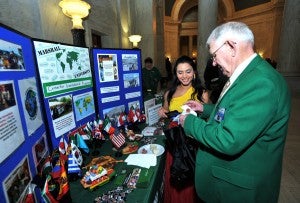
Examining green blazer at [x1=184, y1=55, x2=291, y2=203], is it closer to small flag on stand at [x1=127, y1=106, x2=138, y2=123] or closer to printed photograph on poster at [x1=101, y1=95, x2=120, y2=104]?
small flag on stand at [x1=127, y1=106, x2=138, y2=123]

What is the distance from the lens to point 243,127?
95cm

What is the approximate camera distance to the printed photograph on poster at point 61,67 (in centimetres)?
154

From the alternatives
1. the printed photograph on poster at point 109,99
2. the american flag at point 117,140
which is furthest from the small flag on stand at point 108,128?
the printed photograph on poster at point 109,99

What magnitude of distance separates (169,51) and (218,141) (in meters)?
20.5

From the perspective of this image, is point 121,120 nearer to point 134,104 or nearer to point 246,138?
point 134,104

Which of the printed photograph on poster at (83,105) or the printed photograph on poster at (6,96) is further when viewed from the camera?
the printed photograph on poster at (83,105)

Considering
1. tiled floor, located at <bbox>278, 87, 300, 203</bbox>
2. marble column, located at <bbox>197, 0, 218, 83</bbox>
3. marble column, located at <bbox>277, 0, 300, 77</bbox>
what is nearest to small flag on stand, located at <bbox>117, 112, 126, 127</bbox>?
tiled floor, located at <bbox>278, 87, 300, 203</bbox>

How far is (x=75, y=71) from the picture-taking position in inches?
77.8

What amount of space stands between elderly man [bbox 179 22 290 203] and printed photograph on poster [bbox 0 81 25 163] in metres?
1.04

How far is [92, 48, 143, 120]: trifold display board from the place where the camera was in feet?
7.91

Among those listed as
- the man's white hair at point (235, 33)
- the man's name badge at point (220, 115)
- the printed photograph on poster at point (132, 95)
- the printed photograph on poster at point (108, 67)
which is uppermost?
the man's white hair at point (235, 33)

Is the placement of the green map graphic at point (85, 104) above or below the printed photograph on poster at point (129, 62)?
below

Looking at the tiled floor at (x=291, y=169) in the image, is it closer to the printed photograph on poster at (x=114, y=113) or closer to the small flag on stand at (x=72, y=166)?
the printed photograph on poster at (x=114, y=113)

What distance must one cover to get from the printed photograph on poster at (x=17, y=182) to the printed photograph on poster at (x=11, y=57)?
1.84ft
